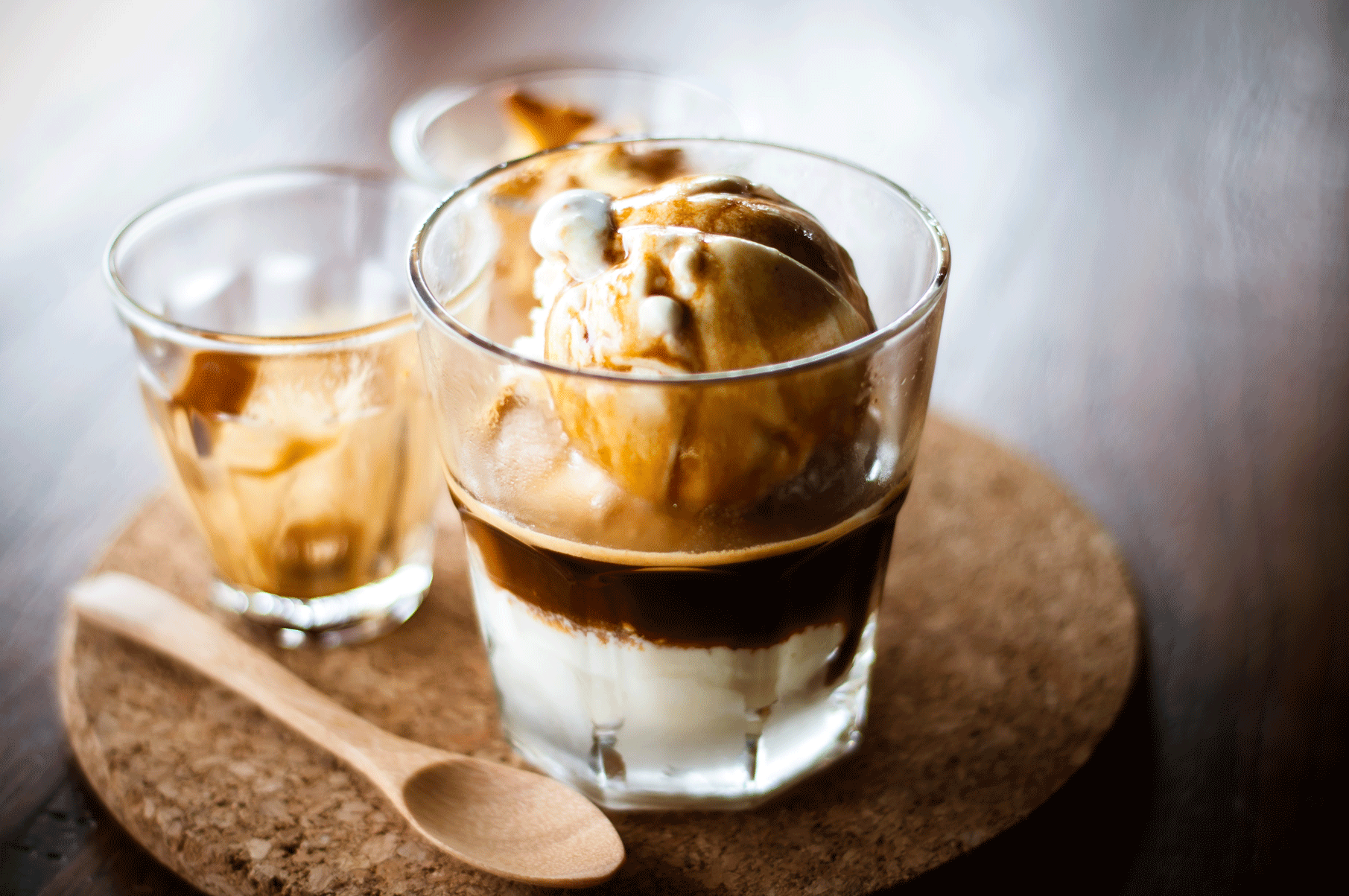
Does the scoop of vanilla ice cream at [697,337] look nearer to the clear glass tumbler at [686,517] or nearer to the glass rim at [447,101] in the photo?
the clear glass tumbler at [686,517]

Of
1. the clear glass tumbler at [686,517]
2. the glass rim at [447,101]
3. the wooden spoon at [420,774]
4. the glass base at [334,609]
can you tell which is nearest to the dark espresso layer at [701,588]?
the clear glass tumbler at [686,517]

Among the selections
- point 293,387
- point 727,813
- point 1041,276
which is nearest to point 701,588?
point 727,813

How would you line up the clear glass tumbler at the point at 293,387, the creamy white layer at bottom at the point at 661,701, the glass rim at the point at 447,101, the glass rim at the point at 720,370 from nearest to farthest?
the glass rim at the point at 720,370, the creamy white layer at bottom at the point at 661,701, the clear glass tumbler at the point at 293,387, the glass rim at the point at 447,101

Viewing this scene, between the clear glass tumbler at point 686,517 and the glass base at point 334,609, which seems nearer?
the clear glass tumbler at point 686,517

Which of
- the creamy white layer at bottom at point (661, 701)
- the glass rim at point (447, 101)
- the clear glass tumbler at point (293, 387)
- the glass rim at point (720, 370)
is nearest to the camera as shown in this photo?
the glass rim at point (720, 370)

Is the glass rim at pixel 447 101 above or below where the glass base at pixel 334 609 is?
above

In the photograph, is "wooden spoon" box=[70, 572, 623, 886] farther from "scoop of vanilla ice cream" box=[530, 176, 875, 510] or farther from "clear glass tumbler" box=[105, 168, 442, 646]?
"scoop of vanilla ice cream" box=[530, 176, 875, 510]

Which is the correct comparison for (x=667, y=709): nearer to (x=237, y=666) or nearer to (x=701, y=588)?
(x=701, y=588)

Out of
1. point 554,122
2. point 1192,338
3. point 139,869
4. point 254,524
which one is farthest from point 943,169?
point 139,869
